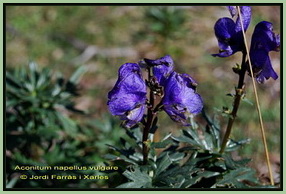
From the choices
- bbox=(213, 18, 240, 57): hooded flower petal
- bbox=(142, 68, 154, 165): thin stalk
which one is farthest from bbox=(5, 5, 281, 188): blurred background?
bbox=(213, 18, 240, 57): hooded flower petal

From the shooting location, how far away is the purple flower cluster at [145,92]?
2.12 m

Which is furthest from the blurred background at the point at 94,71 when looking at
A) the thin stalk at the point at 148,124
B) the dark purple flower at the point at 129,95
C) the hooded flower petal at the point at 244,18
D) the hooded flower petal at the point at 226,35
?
the hooded flower petal at the point at 244,18

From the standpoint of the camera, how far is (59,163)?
319 centimetres

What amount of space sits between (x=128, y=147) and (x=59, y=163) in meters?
0.82

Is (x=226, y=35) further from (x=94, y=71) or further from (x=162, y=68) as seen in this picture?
(x=94, y=71)

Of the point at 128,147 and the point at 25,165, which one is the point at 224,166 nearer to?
the point at 128,147

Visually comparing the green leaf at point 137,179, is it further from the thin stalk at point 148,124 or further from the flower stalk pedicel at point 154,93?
the flower stalk pedicel at point 154,93

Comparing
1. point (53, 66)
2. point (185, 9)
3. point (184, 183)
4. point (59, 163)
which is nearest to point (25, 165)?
point (59, 163)

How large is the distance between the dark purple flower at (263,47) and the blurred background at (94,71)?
1468 millimetres

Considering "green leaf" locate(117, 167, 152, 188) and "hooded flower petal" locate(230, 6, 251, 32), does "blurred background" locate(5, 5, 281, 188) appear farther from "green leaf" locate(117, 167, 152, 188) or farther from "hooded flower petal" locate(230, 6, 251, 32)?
"hooded flower petal" locate(230, 6, 251, 32)

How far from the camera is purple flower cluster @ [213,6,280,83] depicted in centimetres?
225

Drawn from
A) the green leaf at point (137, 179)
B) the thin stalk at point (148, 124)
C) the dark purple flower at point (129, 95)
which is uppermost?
the dark purple flower at point (129, 95)

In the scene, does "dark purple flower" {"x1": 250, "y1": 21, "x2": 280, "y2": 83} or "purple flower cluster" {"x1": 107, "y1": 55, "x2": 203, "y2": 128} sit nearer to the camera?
"purple flower cluster" {"x1": 107, "y1": 55, "x2": 203, "y2": 128}

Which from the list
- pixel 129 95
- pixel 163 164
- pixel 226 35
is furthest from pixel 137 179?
pixel 226 35
